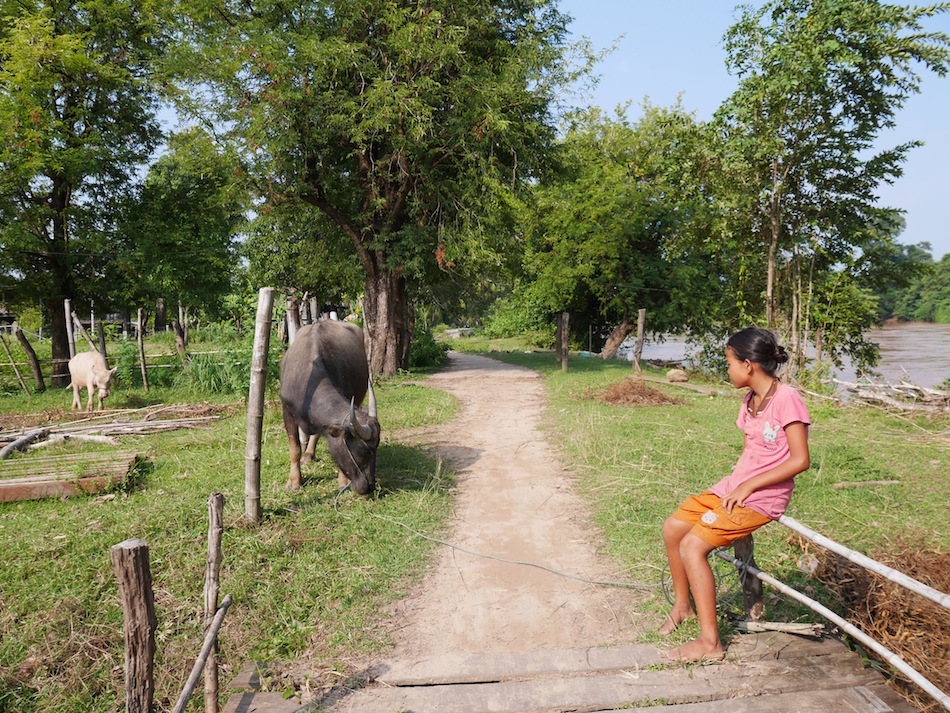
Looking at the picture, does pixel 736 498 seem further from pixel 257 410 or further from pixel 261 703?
pixel 257 410

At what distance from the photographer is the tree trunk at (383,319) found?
54.9 ft

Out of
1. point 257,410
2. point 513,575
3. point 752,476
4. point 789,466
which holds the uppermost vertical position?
point 257,410

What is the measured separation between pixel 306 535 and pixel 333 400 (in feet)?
5.33

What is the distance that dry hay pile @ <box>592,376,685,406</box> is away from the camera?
38.3ft

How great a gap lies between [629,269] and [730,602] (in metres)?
21.4

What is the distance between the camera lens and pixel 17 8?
51.2ft

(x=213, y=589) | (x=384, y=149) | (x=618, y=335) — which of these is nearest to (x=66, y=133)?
(x=384, y=149)

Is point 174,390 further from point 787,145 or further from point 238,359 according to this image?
point 787,145

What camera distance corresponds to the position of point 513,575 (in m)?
4.72

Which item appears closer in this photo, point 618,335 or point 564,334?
point 564,334

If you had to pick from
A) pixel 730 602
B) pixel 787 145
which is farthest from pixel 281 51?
pixel 730 602

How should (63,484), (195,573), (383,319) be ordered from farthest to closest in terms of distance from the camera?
1. (383,319)
2. (63,484)
3. (195,573)

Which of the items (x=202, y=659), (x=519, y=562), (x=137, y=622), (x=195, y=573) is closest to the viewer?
(x=137, y=622)

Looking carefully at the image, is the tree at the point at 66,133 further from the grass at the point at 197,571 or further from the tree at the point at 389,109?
the grass at the point at 197,571
